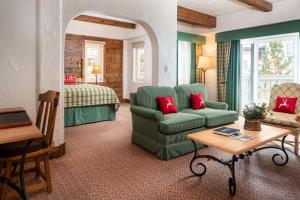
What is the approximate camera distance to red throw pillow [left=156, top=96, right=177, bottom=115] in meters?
3.52

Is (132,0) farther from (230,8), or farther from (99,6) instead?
(230,8)

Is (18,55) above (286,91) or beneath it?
above

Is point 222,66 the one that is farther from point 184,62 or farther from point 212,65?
point 184,62

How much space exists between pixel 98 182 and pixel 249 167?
5.98 ft

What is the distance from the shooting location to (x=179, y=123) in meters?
3.03

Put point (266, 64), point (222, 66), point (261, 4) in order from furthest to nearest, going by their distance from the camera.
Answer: point (222, 66) < point (266, 64) < point (261, 4)

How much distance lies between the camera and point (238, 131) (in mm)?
2646

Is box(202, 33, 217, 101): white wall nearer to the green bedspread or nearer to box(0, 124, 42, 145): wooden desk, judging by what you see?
the green bedspread

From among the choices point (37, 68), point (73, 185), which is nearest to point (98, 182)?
point (73, 185)

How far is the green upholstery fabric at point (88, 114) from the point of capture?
15.3ft

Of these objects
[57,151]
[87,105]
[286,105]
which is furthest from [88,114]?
[286,105]

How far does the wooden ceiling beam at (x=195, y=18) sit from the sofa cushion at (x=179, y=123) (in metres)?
2.86

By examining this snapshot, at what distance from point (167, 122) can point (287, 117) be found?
1.90 meters

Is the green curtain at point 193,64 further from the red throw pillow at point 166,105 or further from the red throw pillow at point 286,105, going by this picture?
the red throw pillow at point 166,105
